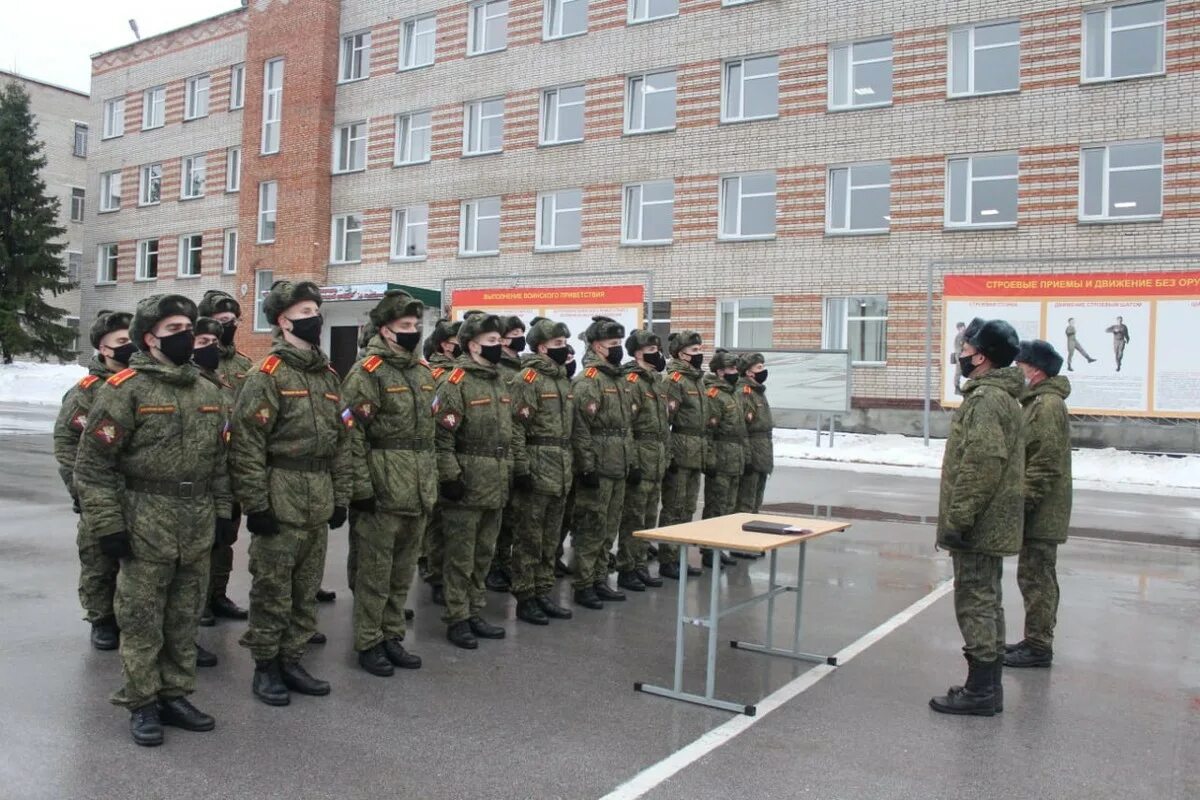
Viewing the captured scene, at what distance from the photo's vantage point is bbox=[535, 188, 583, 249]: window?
2778 cm

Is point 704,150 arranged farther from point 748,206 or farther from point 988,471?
point 988,471

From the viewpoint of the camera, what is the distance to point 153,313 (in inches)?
188

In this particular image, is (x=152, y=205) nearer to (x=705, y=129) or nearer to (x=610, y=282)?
(x=610, y=282)

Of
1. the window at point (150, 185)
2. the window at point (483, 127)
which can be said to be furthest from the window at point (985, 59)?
the window at point (150, 185)

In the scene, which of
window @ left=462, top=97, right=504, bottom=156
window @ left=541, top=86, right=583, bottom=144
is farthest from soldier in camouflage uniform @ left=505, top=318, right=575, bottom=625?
window @ left=462, top=97, right=504, bottom=156

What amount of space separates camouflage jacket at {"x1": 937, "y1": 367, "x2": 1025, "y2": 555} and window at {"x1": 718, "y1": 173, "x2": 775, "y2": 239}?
64.7 feet

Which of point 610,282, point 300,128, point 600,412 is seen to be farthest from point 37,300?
point 600,412

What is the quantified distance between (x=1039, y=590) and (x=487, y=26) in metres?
27.0

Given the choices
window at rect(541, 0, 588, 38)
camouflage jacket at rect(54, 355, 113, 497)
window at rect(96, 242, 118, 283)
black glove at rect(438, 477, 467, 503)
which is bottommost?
black glove at rect(438, 477, 467, 503)

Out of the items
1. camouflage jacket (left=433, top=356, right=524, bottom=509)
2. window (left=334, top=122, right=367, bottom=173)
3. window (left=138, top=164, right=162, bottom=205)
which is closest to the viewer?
camouflage jacket (left=433, top=356, right=524, bottom=509)

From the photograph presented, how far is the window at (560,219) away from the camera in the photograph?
91.1 feet

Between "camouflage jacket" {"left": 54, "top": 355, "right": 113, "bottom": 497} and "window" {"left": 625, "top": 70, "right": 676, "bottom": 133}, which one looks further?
"window" {"left": 625, "top": 70, "right": 676, "bottom": 133}

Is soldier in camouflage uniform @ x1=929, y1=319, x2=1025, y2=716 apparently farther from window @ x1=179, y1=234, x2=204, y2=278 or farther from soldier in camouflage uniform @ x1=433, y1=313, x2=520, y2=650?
window @ x1=179, y1=234, x2=204, y2=278

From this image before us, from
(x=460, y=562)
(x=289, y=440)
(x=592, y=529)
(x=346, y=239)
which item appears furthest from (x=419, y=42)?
(x=289, y=440)
